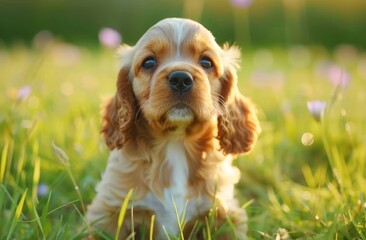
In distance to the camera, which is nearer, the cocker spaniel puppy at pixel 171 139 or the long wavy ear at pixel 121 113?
the cocker spaniel puppy at pixel 171 139

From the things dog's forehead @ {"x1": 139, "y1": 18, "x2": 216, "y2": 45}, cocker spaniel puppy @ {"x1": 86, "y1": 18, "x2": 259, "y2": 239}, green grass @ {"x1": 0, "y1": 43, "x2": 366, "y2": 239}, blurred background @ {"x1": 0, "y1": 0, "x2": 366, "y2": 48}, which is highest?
dog's forehead @ {"x1": 139, "y1": 18, "x2": 216, "y2": 45}

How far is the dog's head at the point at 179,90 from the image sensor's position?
2867mm

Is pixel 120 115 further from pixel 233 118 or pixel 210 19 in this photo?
pixel 210 19

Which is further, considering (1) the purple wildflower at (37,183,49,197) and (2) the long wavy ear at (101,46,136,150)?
(1) the purple wildflower at (37,183,49,197)

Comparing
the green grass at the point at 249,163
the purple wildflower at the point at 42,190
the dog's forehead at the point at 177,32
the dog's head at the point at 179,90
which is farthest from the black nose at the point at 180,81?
the purple wildflower at the point at 42,190

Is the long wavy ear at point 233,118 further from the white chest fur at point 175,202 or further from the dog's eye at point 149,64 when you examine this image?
the dog's eye at point 149,64

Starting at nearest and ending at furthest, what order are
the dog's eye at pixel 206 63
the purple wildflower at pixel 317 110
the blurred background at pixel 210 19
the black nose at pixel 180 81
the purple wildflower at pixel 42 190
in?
the black nose at pixel 180 81, the purple wildflower at pixel 317 110, the dog's eye at pixel 206 63, the purple wildflower at pixel 42 190, the blurred background at pixel 210 19

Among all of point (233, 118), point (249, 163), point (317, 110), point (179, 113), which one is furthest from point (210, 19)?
point (179, 113)

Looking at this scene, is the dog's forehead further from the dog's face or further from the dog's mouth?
the dog's mouth

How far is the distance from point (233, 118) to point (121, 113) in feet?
1.97

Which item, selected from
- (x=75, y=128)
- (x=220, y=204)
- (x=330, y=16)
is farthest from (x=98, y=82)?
(x=330, y=16)

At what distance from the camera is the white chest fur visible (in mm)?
3010

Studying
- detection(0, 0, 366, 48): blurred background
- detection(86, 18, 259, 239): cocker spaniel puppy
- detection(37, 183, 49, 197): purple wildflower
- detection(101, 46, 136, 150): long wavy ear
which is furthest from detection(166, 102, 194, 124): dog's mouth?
detection(0, 0, 366, 48): blurred background

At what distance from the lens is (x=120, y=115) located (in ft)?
10.4
